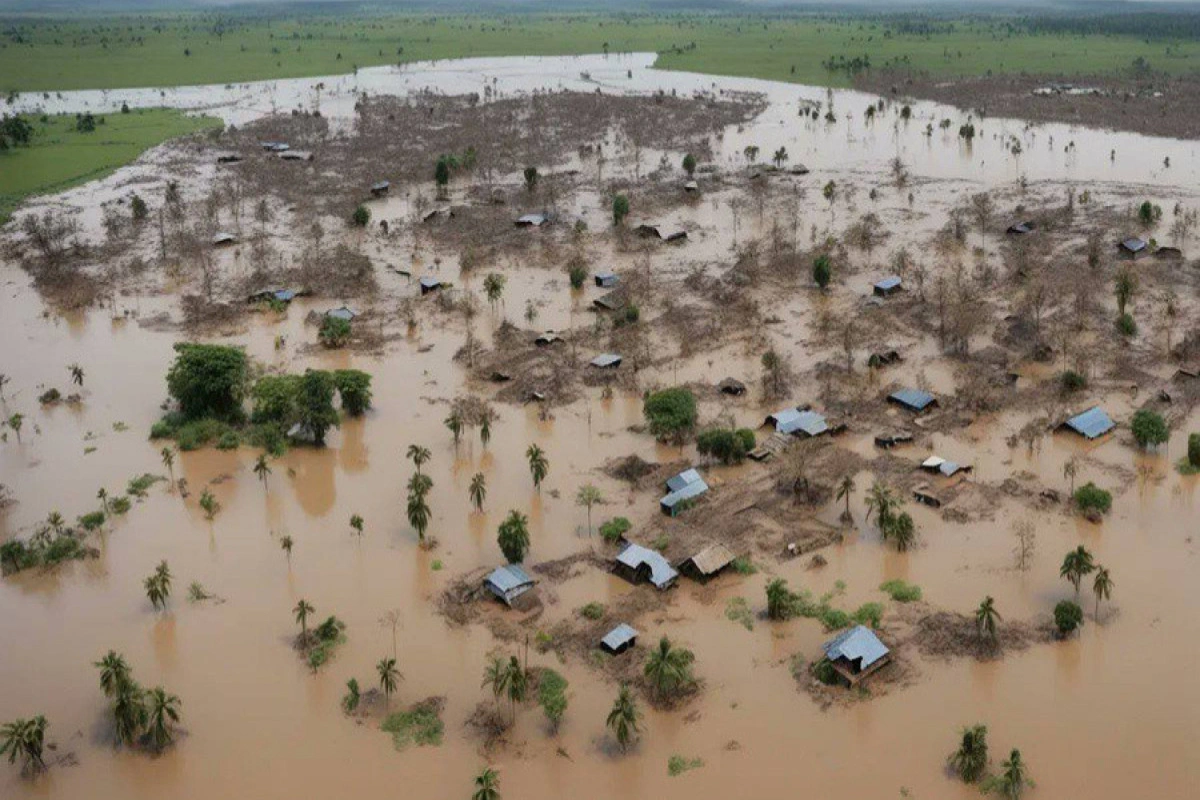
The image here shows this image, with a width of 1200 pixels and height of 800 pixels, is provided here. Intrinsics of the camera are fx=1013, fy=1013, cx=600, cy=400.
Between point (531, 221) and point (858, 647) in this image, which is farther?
point (531, 221)

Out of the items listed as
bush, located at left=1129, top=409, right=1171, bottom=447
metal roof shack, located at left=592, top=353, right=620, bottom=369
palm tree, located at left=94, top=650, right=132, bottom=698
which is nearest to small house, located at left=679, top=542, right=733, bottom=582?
metal roof shack, located at left=592, top=353, right=620, bottom=369

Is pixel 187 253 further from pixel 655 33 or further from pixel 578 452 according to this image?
pixel 655 33

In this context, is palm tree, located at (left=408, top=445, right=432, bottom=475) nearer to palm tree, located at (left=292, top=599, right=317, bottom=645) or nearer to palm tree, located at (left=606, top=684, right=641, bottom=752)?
palm tree, located at (left=292, top=599, right=317, bottom=645)

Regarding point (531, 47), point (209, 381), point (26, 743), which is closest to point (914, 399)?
point (209, 381)

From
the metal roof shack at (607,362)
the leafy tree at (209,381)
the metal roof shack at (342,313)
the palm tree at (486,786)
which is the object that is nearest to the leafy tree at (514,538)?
the palm tree at (486,786)

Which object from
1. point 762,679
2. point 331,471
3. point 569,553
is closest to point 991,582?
point 762,679

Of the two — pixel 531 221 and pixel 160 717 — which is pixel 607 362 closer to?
pixel 531 221
